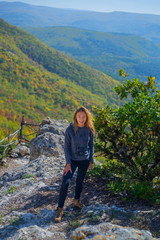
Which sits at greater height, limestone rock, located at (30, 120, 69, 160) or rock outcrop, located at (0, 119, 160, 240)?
rock outcrop, located at (0, 119, 160, 240)

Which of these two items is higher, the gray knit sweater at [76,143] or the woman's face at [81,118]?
the woman's face at [81,118]

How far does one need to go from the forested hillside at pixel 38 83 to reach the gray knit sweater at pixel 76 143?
17189 mm

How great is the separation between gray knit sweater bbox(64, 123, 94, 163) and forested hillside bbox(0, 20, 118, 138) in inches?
677

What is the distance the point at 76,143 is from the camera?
12.0 feet

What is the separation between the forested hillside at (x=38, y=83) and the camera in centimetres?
5094

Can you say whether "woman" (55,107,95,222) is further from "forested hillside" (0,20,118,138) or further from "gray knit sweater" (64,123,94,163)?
"forested hillside" (0,20,118,138)

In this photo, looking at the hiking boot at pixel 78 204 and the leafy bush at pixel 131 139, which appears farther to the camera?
the leafy bush at pixel 131 139

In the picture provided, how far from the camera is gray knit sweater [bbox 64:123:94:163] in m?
3.65

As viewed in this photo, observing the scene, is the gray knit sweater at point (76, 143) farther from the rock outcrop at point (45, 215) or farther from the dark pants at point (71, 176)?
the rock outcrop at point (45, 215)

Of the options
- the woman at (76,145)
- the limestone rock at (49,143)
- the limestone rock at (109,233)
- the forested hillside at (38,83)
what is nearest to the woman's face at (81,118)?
the woman at (76,145)

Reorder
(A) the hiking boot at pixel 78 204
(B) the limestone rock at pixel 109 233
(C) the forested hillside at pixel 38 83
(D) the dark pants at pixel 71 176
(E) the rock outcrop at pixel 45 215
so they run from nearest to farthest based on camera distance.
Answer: (B) the limestone rock at pixel 109 233 → (E) the rock outcrop at pixel 45 215 → (D) the dark pants at pixel 71 176 → (A) the hiking boot at pixel 78 204 → (C) the forested hillside at pixel 38 83

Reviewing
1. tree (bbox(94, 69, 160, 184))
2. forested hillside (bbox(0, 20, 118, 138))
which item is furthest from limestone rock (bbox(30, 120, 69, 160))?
forested hillside (bbox(0, 20, 118, 138))

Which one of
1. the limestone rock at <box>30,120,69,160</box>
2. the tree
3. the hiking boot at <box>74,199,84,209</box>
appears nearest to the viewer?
the hiking boot at <box>74,199,84,209</box>

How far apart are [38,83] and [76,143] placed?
220 feet
